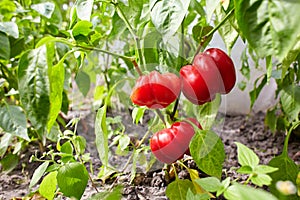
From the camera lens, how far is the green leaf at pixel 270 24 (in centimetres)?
38

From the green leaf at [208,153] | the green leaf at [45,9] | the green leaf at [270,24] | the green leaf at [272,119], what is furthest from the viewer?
the green leaf at [272,119]

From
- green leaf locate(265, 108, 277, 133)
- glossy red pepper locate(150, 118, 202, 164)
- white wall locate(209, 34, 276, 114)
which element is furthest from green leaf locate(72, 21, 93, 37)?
white wall locate(209, 34, 276, 114)

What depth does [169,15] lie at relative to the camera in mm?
530

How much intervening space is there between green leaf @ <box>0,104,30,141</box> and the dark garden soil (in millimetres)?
166

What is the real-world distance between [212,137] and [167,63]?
147 mm

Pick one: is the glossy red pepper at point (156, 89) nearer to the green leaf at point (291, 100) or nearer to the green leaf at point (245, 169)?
the green leaf at point (245, 169)

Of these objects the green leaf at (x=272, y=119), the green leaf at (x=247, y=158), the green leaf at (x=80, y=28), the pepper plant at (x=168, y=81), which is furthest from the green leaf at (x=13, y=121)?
the green leaf at (x=272, y=119)

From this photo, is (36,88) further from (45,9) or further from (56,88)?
(45,9)

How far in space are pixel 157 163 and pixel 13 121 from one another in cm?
30

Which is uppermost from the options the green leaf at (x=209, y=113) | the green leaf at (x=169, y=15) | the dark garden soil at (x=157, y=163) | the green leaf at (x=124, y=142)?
the green leaf at (x=169, y=15)

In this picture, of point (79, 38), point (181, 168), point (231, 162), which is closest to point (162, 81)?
point (79, 38)

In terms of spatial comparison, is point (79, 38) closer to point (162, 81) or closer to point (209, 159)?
point (162, 81)

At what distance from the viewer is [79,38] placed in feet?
2.33

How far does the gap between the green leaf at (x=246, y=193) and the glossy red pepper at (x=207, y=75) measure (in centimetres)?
21
